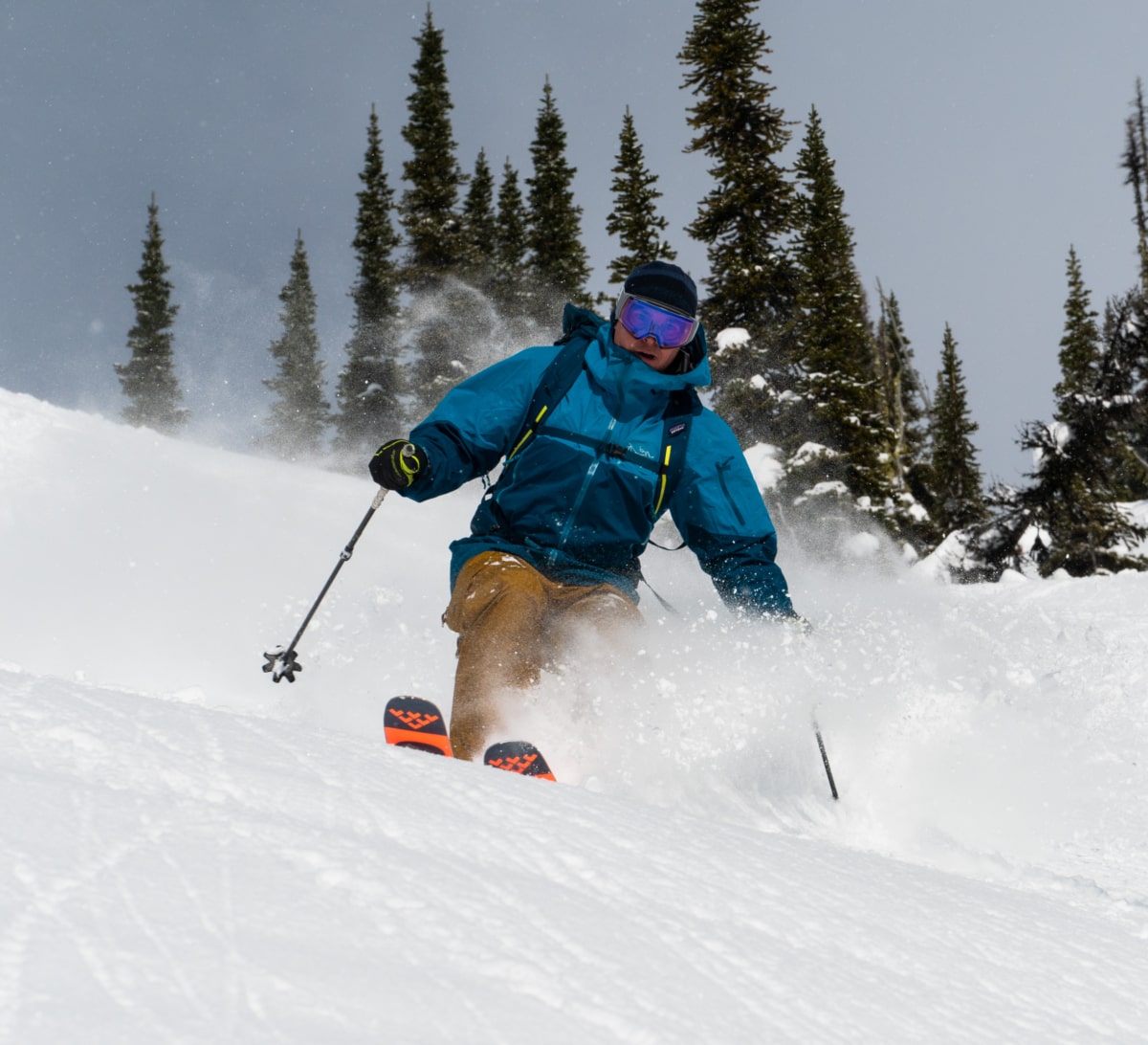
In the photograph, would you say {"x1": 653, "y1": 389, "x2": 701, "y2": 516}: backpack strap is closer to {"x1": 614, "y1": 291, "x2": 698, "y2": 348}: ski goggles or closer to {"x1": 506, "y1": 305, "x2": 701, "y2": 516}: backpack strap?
{"x1": 506, "y1": 305, "x2": 701, "y2": 516}: backpack strap

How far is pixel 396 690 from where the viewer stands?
546 centimetres

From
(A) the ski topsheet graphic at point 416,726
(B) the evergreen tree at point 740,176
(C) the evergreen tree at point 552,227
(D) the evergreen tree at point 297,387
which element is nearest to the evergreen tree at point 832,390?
(B) the evergreen tree at point 740,176

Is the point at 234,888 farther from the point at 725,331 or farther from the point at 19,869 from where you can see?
the point at 725,331

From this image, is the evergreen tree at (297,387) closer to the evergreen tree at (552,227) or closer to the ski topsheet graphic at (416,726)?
the evergreen tree at (552,227)

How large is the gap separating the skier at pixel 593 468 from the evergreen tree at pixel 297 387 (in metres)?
38.8

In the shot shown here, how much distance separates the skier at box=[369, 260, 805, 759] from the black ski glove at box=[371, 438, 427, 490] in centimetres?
1

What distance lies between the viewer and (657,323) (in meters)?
4.08

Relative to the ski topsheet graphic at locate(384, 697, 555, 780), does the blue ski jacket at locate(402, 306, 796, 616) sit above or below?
above

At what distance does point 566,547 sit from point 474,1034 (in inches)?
124

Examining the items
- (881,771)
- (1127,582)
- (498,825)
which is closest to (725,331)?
(1127,582)

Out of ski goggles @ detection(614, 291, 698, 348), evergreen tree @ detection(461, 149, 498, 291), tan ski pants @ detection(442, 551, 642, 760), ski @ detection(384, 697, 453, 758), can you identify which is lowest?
ski @ detection(384, 697, 453, 758)

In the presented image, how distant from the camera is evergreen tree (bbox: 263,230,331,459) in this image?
42.2m

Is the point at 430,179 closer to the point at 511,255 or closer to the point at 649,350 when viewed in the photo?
the point at 511,255

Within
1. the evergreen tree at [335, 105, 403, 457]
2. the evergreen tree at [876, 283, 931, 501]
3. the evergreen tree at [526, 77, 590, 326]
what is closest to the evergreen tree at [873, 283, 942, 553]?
the evergreen tree at [876, 283, 931, 501]
